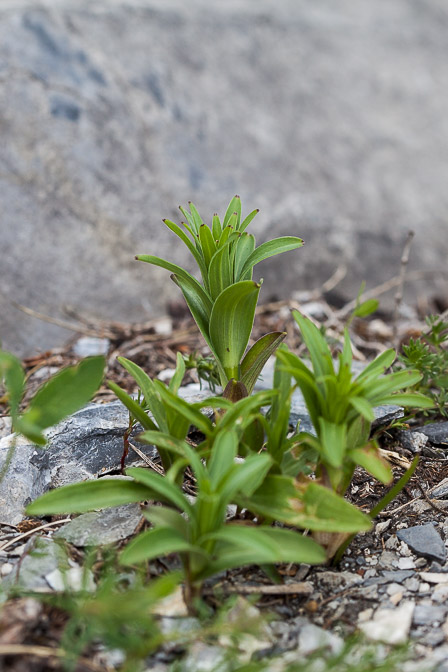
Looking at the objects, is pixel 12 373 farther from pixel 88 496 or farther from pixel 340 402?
pixel 340 402

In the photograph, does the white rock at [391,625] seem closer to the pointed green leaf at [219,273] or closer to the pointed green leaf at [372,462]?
the pointed green leaf at [372,462]

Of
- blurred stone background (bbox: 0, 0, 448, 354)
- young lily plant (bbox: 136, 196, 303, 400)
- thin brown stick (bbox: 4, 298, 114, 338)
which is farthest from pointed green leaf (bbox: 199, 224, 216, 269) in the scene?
blurred stone background (bbox: 0, 0, 448, 354)

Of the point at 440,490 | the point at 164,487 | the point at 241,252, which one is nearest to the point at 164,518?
the point at 164,487

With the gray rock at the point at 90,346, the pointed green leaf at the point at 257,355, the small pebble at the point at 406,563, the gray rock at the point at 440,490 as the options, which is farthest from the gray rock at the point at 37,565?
the gray rock at the point at 90,346

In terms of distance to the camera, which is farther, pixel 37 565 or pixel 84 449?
pixel 84 449

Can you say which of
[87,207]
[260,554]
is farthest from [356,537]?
[87,207]

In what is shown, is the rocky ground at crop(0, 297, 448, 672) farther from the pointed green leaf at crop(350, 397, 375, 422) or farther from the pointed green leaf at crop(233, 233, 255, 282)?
the pointed green leaf at crop(233, 233, 255, 282)

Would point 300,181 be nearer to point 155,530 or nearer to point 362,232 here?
point 362,232
